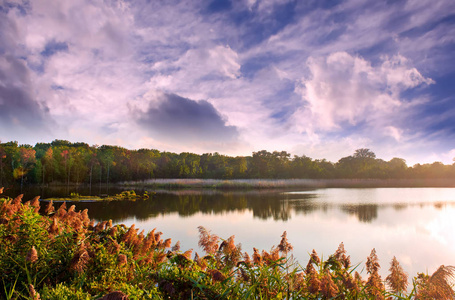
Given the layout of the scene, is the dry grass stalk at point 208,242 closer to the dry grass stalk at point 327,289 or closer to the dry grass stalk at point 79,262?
the dry grass stalk at point 79,262

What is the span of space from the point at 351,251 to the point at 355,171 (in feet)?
219

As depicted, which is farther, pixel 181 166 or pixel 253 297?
pixel 181 166

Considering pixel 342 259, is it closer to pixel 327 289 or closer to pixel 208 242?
pixel 327 289

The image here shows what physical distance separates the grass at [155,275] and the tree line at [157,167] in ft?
150

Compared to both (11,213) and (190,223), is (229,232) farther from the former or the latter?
(11,213)

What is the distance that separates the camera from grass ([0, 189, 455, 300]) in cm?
228

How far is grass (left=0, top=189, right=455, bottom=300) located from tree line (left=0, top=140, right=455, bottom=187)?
4586 centimetres

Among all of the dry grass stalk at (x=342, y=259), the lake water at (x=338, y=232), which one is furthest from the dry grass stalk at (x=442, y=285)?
the lake water at (x=338, y=232)

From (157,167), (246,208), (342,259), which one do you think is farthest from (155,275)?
(157,167)

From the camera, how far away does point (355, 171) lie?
66.6 meters

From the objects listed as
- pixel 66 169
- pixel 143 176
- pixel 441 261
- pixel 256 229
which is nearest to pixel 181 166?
pixel 143 176

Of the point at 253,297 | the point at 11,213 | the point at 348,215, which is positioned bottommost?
the point at 348,215

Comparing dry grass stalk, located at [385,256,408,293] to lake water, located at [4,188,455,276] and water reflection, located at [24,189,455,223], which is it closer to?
lake water, located at [4,188,455,276]

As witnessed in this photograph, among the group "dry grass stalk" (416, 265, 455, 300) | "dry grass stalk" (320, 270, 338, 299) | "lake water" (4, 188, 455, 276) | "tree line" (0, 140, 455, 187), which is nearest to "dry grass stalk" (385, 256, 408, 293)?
"dry grass stalk" (416, 265, 455, 300)
